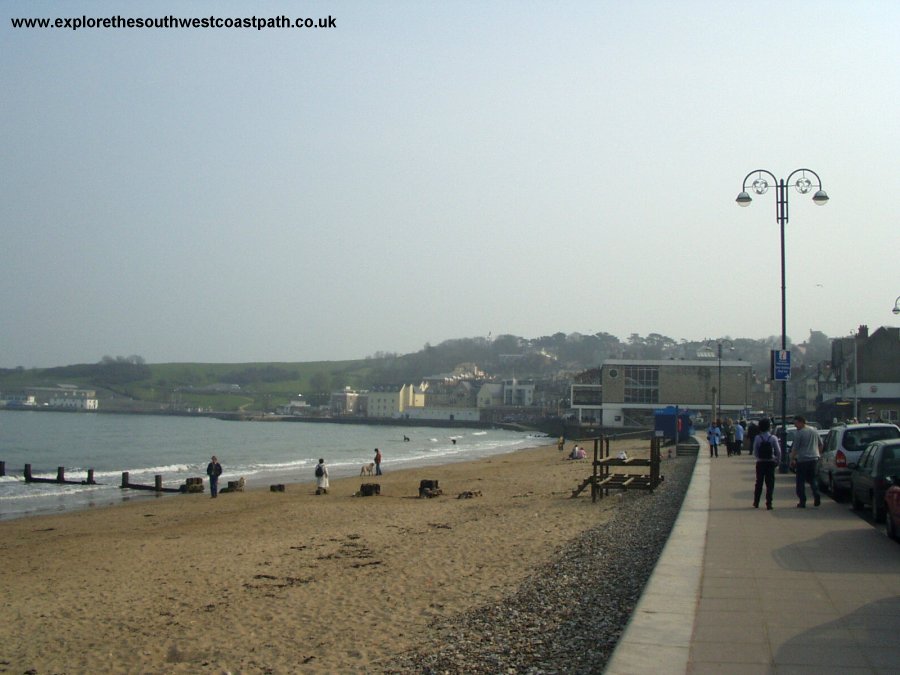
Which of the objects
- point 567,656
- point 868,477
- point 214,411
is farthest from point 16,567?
point 214,411

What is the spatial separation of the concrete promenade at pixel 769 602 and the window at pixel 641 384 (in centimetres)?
8424

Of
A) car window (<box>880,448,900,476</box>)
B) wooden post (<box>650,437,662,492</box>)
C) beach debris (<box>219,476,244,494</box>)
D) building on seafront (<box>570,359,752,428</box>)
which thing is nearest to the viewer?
car window (<box>880,448,900,476</box>)

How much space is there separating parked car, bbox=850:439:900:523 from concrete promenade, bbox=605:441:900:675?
0.37 metres

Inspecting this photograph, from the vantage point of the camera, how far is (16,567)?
15.9m

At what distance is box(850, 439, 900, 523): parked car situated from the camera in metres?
11.7

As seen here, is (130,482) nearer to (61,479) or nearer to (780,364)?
(61,479)

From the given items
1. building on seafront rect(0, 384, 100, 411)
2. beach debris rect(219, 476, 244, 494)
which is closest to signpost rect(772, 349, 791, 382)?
beach debris rect(219, 476, 244, 494)

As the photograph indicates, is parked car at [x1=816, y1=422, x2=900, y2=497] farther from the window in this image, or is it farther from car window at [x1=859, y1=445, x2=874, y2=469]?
the window

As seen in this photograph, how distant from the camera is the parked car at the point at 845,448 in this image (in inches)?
594

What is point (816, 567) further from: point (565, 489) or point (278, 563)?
point (565, 489)

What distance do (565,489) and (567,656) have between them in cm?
2082

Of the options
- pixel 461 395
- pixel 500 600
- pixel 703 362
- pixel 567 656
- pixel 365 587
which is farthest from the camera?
pixel 461 395

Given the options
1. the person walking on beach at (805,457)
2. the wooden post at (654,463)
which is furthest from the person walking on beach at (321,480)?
the person walking on beach at (805,457)

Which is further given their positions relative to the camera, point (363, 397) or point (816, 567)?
point (363, 397)
